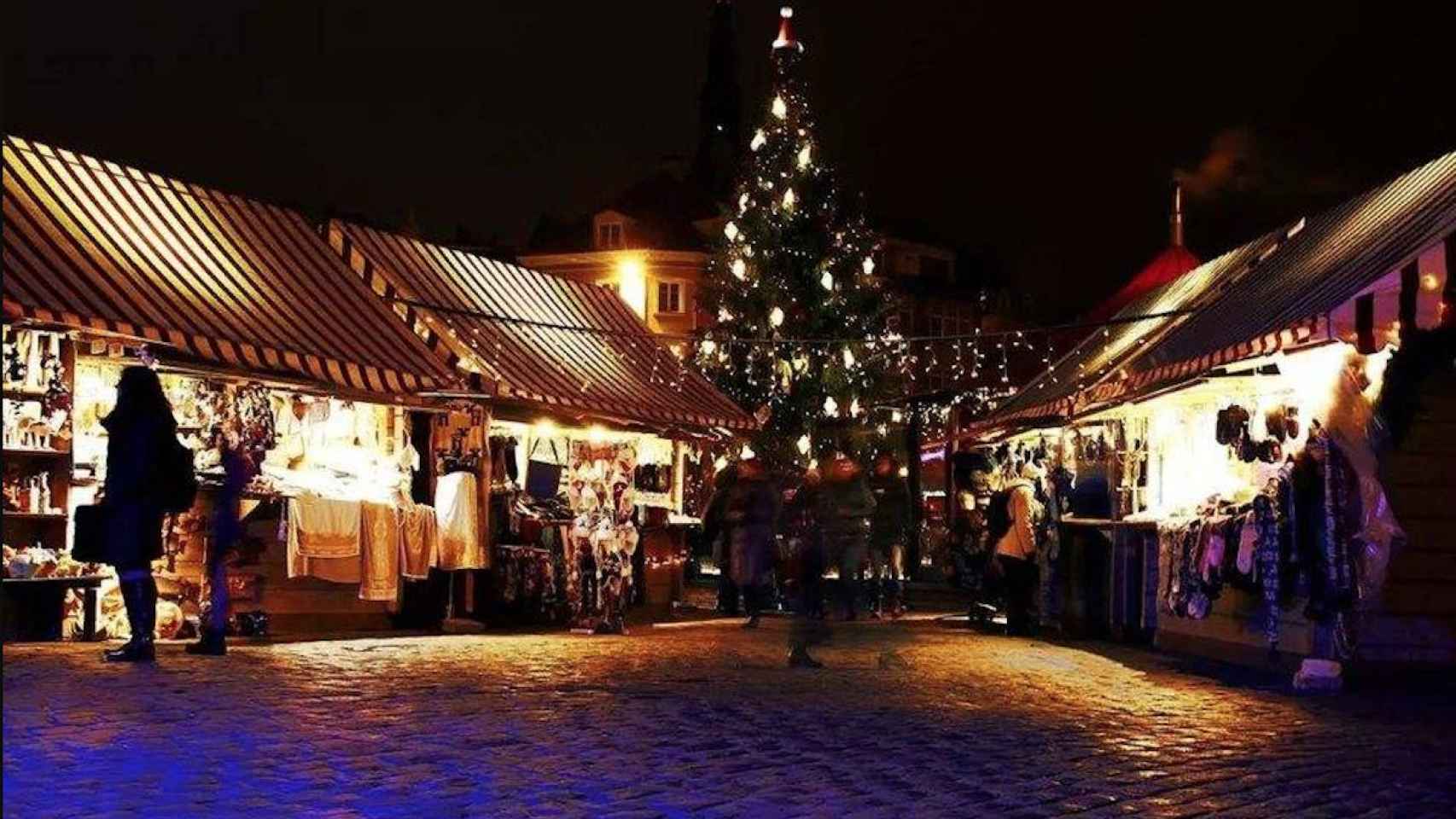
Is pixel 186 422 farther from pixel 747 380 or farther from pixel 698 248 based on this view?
pixel 698 248

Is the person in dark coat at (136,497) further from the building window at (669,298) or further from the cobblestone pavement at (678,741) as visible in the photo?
the building window at (669,298)

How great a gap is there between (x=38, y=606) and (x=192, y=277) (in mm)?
3815

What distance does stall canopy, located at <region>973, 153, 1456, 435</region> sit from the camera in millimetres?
→ 15102

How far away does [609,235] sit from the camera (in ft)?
252

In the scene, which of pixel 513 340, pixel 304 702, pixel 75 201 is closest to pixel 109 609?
pixel 75 201

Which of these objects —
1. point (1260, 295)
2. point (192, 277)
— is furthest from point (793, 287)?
point (192, 277)

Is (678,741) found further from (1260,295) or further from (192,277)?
(1260,295)

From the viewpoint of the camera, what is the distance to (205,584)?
17.6m

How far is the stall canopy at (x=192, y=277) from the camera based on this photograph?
16.0 metres

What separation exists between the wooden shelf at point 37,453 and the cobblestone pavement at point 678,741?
1.80m

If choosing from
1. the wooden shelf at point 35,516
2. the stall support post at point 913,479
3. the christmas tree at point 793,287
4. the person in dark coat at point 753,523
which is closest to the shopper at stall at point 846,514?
the person in dark coat at point 753,523

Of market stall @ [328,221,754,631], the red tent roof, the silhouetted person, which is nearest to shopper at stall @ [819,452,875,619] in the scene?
market stall @ [328,221,754,631]

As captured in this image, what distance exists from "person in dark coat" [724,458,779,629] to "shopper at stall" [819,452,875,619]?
0.71 metres

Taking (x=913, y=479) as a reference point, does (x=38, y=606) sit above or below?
below
